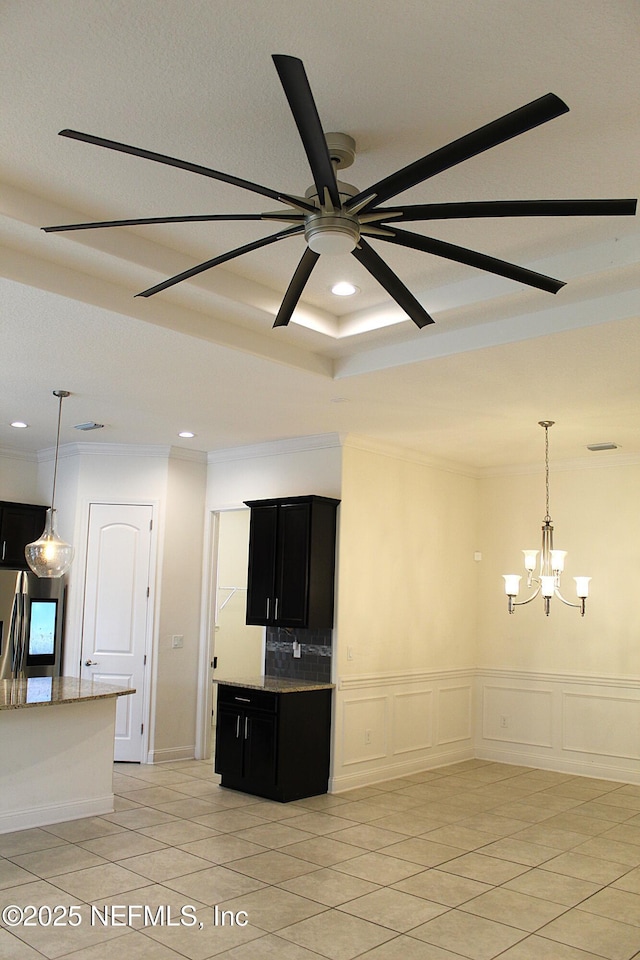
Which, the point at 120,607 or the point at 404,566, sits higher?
the point at 404,566

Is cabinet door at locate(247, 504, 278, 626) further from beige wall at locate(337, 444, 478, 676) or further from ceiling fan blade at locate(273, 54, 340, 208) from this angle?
ceiling fan blade at locate(273, 54, 340, 208)

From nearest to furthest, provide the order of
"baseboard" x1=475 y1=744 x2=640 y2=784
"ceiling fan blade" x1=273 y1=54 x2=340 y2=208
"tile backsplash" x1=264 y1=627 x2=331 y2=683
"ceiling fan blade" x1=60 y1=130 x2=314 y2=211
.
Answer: "ceiling fan blade" x1=273 y1=54 x2=340 y2=208
"ceiling fan blade" x1=60 y1=130 x2=314 y2=211
"tile backsplash" x1=264 y1=627 x2=331 y2=683
"baseboard" x1=475 y1=744 x2=640 y2=784

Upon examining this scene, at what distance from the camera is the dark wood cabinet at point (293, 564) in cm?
628

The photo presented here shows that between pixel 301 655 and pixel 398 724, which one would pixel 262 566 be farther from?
pixel 398 724

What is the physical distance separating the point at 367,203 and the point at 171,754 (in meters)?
6.07

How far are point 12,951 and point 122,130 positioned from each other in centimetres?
333

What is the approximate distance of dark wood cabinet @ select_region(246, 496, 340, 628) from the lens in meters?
6.28

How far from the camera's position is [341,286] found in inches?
166

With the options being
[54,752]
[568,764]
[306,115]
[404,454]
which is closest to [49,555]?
[54,752]

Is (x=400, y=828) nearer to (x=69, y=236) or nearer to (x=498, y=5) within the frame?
(x=69, y=236)

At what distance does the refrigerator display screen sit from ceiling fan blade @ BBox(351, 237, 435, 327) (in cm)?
542

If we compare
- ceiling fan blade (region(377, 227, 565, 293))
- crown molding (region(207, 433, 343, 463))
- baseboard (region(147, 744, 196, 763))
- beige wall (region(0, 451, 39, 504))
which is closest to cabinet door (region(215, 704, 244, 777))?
baseboard (region(147, 744, 196, 763))

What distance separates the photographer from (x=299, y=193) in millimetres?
3316

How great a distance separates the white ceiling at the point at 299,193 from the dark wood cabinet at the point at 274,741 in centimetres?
216
